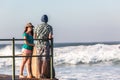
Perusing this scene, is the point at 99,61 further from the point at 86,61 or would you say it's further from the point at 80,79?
the point at 80,79

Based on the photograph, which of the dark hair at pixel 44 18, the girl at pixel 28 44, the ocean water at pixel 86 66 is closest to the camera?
the girl at pixel 28 44

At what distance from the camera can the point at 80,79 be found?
2119 centimetres

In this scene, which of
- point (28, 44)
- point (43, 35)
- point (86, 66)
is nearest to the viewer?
point (28, 44)

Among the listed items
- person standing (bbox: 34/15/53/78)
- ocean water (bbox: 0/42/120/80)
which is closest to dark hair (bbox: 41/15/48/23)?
person standing (bbox: 34/15/53/78)

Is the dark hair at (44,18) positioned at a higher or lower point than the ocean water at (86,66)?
higher

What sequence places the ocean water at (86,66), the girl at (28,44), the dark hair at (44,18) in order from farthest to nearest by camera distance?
the ocean water at (86,66) < the dark hair at (44,18) < the girl at (28,44)

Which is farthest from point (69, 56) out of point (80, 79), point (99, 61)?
point (80, 79)

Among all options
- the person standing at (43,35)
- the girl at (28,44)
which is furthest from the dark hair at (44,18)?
the girl at (28,44)

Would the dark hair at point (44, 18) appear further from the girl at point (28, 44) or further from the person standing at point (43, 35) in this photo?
the girl at point (28, 44)

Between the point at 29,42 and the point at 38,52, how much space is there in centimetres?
41

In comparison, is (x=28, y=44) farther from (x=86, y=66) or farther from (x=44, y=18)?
(x=86, y=66)

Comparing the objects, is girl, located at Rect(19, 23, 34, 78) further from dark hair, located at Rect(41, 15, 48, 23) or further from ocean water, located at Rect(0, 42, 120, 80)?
ocean water, located at Rect(0, 42, 120, 80)

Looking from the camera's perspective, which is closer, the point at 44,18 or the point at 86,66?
the point at 44,18

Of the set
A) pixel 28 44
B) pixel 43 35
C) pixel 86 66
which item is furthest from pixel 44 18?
pixel 86 66
